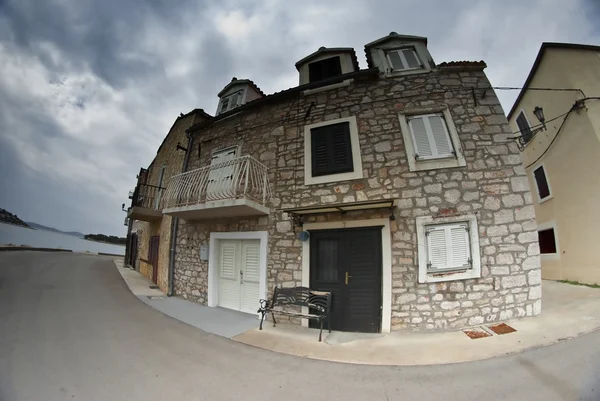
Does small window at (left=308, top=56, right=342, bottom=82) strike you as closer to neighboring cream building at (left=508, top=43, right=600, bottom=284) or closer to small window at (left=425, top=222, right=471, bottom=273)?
small window at (left=425, top=222, right=471, bottom=273)

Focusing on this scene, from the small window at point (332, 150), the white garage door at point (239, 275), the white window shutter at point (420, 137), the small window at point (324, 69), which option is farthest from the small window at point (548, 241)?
the white garage door at point (239, 275)

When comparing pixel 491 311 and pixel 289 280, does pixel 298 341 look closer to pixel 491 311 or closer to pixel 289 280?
pixel 289 280

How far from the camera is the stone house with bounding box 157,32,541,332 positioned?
186 inches

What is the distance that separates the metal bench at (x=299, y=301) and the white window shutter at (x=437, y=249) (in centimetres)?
238

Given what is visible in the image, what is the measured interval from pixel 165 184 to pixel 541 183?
17.2 metres

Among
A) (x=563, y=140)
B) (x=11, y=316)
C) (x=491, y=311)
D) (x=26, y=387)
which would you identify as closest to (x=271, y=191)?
(x=26, y=387)

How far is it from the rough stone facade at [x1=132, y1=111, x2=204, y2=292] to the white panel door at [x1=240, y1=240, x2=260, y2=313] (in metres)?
3.43

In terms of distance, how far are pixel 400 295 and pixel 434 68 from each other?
6.10 metres

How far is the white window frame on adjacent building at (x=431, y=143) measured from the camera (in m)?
5.22

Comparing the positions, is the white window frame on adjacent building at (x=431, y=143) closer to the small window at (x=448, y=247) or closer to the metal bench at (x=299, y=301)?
the small window at (x=448, y=247)

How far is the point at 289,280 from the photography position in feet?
18.3

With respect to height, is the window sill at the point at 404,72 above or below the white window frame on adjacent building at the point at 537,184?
above

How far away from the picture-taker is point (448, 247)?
486 centimetres

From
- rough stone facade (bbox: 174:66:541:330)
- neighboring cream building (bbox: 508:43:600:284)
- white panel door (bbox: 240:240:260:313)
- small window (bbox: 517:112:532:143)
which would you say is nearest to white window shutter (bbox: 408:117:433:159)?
rough stone facade (bbox: 174:66:541:330)
